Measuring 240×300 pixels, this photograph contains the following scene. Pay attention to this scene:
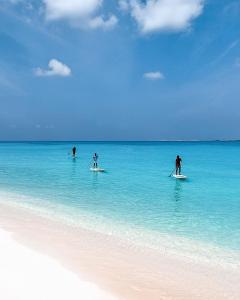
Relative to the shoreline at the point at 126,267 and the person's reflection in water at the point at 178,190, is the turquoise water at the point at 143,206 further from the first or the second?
the shoreline at the point at 126,267

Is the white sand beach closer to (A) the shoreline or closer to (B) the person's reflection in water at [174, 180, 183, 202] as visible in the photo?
(A) the shoreline

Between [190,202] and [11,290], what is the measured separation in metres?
13.0

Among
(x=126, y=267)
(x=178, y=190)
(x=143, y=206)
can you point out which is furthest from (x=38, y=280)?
(x=178, y=190)

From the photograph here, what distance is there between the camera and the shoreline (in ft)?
22.2

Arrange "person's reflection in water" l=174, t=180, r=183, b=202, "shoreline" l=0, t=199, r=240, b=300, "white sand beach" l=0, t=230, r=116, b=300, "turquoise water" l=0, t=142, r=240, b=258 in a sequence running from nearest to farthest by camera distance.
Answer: "white sand beach" l=0, t=230, r=116, b=300, "shoreline" l=0, t=199, r=240, b=300, "turquoise water" l=0, t=142, r=240, b=258, "person's reflection in water" l=174, t=180, r=183, b=202

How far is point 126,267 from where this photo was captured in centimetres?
805

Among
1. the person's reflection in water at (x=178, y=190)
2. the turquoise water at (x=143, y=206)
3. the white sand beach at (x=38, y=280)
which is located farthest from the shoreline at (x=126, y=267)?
the person's reflection in water at (x=178, y=190)

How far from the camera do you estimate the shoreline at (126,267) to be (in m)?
6.78

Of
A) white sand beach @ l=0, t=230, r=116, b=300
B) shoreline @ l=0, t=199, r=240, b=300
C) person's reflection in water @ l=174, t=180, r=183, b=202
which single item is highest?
white sand beach @ l=0, t=230, r=116, b=300

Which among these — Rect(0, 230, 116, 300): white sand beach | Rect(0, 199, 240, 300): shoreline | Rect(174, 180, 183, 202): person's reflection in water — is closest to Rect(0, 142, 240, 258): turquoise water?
Rect(174, 180, 183, 202): person's reflection in water


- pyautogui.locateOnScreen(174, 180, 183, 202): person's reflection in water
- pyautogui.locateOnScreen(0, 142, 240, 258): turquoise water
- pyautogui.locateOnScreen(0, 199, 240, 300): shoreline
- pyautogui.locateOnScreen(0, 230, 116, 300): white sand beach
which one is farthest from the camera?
pyautogui.locateOnScreen(174, 180, 183, 202): person's reflection in water

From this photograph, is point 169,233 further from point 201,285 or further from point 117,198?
point 117,198

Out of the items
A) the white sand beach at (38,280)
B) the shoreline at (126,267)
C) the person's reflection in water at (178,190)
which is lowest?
the person's reflection in water at (178,190)

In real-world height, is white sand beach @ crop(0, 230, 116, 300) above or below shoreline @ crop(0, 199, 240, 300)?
above
